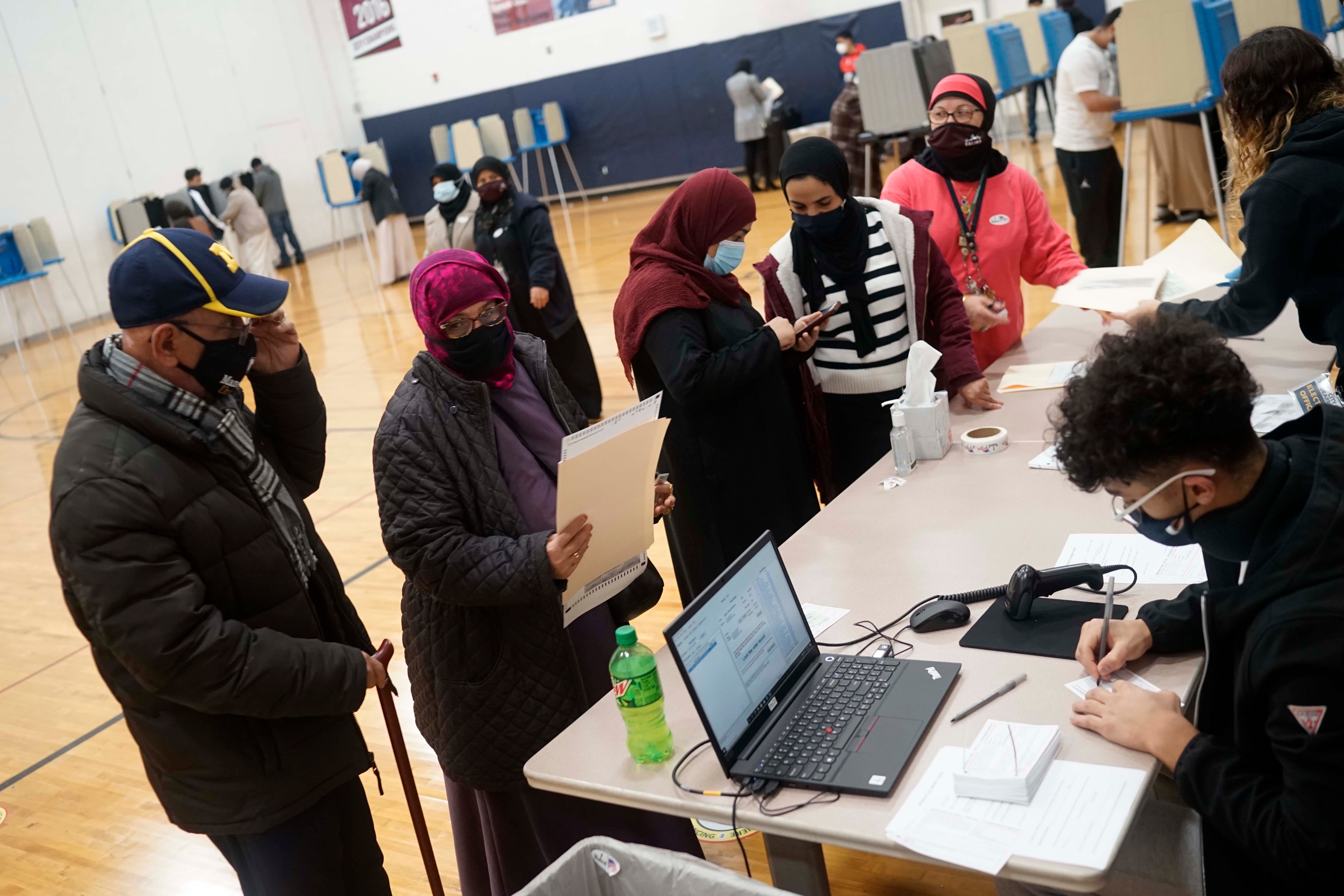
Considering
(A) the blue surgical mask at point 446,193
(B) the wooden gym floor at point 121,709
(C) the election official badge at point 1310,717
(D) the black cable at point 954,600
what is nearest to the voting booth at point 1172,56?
(B) the wooden gym floor at point 121,709

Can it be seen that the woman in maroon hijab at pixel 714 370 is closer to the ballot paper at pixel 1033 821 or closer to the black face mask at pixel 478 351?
the black face mask at pixel 478 351

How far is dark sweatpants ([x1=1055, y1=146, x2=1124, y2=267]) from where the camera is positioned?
5.65m

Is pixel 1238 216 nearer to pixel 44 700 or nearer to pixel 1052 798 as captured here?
pixel 1052 798

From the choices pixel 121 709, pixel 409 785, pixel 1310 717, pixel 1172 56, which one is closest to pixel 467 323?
pixel 409 785

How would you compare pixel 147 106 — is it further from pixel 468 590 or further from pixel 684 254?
pixel 468 590

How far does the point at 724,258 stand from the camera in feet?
8.87

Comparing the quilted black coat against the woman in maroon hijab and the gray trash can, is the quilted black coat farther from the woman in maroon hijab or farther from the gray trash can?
the woman in maroon hijab

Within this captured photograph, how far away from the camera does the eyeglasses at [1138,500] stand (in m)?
1.33

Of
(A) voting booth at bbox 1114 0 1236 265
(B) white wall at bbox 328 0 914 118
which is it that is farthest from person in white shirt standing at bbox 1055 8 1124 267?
(B) white wall at bbox 328 0 914 118

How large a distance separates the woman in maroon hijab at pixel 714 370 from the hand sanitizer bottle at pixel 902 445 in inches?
11.0

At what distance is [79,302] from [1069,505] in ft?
44.8

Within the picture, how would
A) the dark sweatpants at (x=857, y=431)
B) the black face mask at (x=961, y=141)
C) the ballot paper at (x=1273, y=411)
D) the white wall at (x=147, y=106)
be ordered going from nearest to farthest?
the ballot paper at (x=1273, y=411) → the dark sweatpants at (x=857, y=431) → the black face mask at (x=961, y=141) → the white wall at (x=147, y=106)

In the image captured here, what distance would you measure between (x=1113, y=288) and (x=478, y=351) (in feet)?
6.23

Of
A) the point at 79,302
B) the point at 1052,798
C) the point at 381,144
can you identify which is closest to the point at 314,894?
the point at 1052,798
